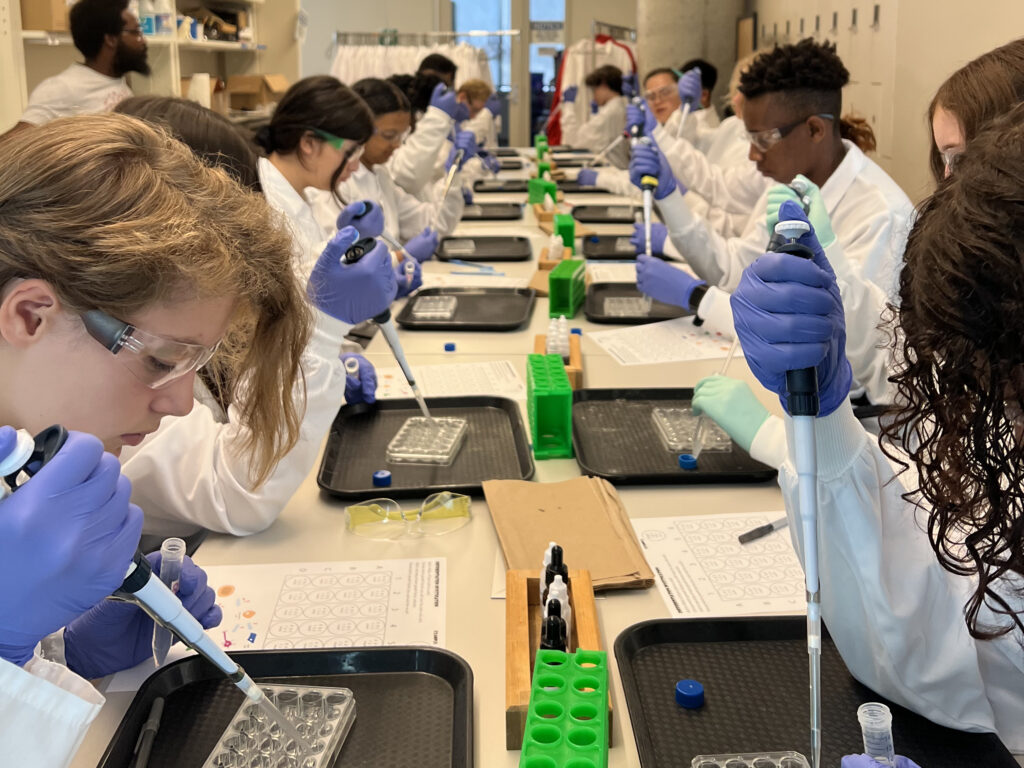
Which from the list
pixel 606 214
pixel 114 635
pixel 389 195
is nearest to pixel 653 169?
pixel 389 195

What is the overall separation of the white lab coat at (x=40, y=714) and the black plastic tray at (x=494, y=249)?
2.85 meters

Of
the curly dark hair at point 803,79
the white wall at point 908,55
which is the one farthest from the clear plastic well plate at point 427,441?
the white wall at point 908,55

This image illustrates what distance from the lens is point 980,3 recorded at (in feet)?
10.9

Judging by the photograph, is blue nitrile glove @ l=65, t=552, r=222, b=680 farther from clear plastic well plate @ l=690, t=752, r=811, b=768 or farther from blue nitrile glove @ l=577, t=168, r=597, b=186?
blue nitrile glove @ l=577, t=168, r=597, b=186

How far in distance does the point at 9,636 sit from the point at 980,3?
11.7 ft

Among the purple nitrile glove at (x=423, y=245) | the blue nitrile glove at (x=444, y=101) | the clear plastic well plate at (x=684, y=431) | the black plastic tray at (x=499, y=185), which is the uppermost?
the blue nitrile glove at (x=444, y=101)

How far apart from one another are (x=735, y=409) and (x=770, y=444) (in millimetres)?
85

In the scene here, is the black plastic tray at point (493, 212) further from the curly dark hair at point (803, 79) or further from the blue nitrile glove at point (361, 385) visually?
the blue nitrile glove at point (361, 385)

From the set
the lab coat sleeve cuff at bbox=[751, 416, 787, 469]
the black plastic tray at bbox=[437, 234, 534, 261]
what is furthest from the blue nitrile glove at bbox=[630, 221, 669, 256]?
the lab coat sleeve cuff at bbox=[751, 416, 787, 469]

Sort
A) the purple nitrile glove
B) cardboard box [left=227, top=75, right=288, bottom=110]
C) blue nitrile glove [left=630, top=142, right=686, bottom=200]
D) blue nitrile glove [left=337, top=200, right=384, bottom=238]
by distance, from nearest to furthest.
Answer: blue nitrile glove [left=337, top=200, right=384, bottom=238] → blue nitrile glove [left=630, top=142, right=686, bottom=200] → the purple nitrile glove → cardboard box [left=227, top=75, right=288, bottom=110]

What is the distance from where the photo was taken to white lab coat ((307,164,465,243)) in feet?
11.8

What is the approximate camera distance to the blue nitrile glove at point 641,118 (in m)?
4.59

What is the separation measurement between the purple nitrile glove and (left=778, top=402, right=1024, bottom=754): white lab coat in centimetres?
252

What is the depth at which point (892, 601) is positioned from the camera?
1.05m
